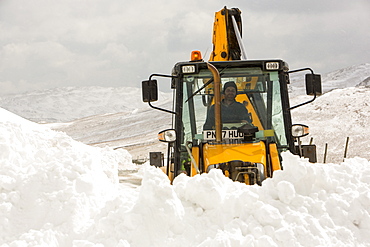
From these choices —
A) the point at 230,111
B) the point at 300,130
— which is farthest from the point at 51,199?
the point at 300,130

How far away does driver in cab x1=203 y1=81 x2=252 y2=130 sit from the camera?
431 cm

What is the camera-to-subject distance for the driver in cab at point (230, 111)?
4.31 meters

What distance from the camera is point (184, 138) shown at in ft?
14.6

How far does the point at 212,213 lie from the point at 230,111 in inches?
63.7

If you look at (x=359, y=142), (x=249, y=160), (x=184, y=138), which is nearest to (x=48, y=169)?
(x=184, y=138)

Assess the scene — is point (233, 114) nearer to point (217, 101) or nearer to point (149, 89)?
point (217, 101)

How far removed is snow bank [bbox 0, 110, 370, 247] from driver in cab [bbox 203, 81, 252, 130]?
3.79ft

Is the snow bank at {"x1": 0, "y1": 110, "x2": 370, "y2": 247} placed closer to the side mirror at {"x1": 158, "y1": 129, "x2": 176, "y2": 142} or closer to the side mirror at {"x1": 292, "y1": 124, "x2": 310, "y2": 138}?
the side mirror at {"x1": 292, "y1": 124, "x2": 310, "y2": 138}

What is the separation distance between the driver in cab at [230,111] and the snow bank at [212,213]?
1.15 metres

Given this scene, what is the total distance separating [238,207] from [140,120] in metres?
22.5

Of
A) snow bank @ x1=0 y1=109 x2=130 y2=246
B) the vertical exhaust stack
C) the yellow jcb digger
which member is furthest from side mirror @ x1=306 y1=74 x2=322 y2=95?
snow bank @ x1=0 y1=109 x2=130 y2=246

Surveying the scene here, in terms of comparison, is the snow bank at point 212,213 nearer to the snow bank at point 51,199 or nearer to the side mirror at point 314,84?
the snow bank at point 51,199

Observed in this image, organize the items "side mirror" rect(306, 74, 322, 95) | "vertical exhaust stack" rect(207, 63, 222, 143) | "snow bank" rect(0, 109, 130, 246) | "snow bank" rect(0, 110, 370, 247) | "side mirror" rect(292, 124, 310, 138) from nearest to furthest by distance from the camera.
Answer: "snow bank" rect(0, 110, 370, 247), "snow bank" rect(0, 109, 130, 246), "vertical exhaust stack" rect(207, 63, 222, 143), "side mirror" rect(292, 124, 310, 138), "side mirror" rect(306, 74, 322, 95)

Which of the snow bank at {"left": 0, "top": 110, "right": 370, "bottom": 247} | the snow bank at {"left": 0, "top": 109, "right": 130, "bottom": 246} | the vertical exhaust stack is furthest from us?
the vertical exhaust stack
